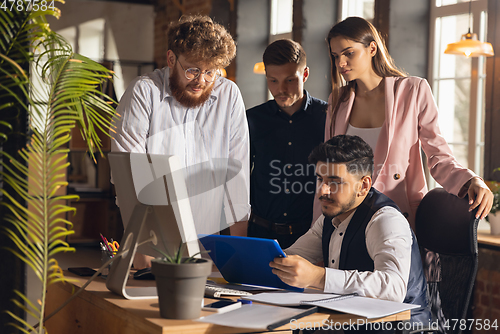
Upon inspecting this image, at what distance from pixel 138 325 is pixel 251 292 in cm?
41

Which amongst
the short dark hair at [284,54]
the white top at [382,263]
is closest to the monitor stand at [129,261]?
the white top at [382,263]

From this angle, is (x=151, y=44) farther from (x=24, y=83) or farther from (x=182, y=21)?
(x=24, y=83)

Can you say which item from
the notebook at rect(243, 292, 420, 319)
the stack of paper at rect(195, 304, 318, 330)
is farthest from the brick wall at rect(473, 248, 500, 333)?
the stack of paper at rect(195, 304, 318, 330)

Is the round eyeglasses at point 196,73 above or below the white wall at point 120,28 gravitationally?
below

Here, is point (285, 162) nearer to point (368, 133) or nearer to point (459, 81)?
point (368, 133)

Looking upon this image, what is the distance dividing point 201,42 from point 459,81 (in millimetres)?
2561

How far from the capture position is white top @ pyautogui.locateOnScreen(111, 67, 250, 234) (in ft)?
7.04

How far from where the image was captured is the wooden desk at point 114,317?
129 centimetres

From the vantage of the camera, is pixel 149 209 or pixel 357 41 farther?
pixel 357 41

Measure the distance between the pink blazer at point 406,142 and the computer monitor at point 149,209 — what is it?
3.09 ft

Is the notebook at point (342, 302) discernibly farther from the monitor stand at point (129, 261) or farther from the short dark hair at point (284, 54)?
the short dark hair at point (284, 54)

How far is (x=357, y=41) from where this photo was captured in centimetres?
217

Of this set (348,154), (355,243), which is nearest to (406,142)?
(348,154)

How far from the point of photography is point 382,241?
5.58 feet
